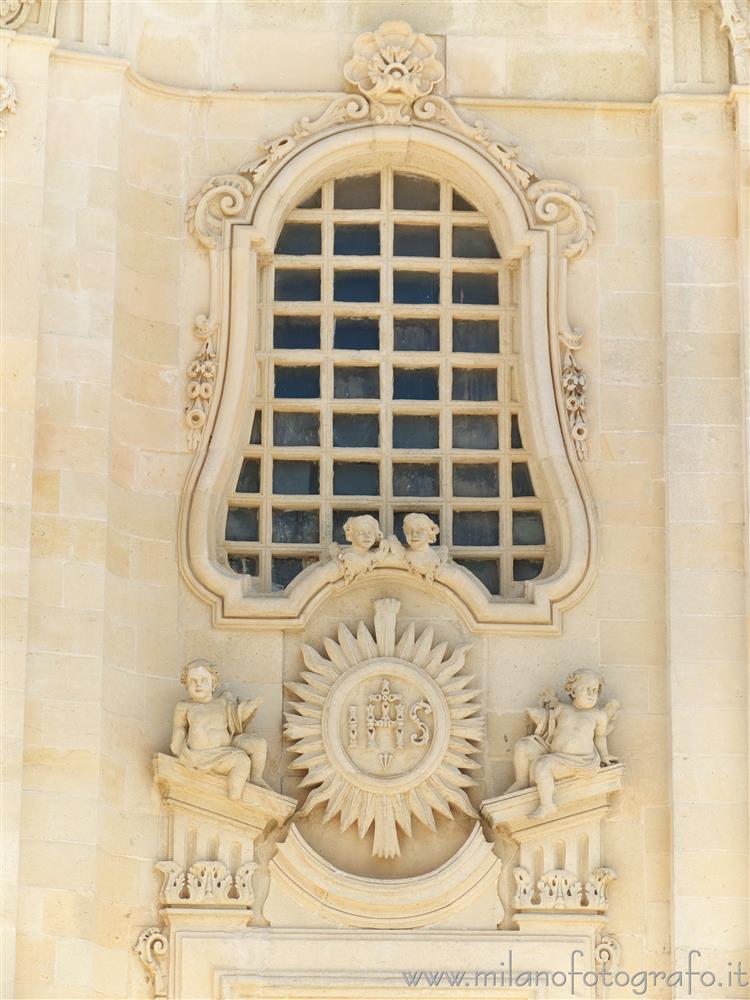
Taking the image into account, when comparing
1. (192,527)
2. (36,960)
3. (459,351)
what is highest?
(459,351)

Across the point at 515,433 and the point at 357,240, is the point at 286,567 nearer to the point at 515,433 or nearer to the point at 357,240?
the point at 515,433

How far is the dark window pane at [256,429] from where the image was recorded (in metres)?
21.7

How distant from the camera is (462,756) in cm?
2078

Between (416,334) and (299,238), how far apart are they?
3.60ft

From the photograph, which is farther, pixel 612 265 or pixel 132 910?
pixel 612 265

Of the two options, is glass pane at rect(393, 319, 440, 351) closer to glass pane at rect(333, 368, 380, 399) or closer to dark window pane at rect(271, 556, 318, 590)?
glass pane at rect(333, 368, 380, 399)

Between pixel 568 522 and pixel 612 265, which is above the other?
pixel 612 265

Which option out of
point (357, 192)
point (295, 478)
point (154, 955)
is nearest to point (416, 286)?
point (357, 192)

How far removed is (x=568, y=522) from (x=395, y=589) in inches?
50.0

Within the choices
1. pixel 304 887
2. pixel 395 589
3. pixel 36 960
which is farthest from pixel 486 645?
pixel 36 960

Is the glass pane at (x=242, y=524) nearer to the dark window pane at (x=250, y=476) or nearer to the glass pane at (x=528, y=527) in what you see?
the dark window pane at (x=250, y=476)

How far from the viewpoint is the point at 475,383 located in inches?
863

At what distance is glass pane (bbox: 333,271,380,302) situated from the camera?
22.0 meters

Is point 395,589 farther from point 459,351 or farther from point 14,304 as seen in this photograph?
point 14,304
